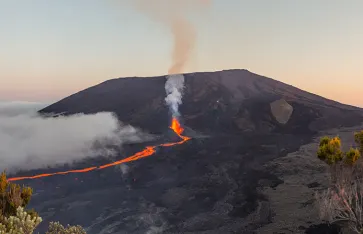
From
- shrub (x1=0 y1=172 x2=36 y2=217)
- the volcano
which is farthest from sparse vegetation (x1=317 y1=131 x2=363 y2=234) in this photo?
shrub (x1=0 y1=172 x2=36 y2=217)

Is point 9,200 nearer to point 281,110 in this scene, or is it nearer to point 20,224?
point 20,224

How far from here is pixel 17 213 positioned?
11.9 meters

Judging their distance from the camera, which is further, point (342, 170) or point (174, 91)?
point (174, 91)

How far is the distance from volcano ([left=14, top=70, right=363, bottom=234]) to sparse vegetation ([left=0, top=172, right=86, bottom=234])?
14.1 m

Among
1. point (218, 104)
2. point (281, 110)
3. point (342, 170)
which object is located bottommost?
point (342, 170)

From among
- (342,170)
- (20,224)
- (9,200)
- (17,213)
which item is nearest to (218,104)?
(342,170)

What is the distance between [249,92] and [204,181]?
58908 mm

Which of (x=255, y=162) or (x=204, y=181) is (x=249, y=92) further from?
(x=204, y=181)

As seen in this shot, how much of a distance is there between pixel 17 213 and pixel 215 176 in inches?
1227

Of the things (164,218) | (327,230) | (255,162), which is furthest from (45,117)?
(327,230)

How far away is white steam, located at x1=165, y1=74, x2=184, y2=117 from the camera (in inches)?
3323

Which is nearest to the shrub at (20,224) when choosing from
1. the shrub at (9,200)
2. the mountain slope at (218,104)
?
the shrub at (9,200)

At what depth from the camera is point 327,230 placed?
23.2 m

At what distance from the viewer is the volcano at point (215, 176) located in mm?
28156
